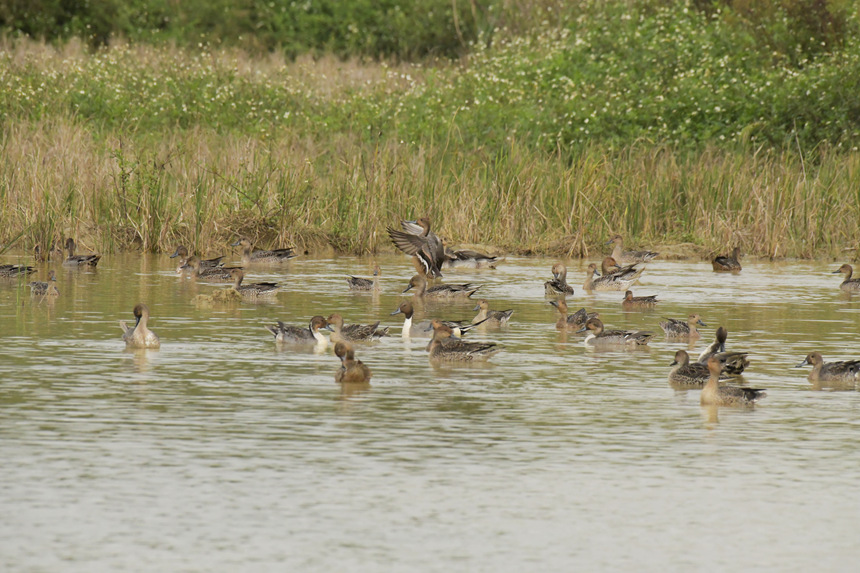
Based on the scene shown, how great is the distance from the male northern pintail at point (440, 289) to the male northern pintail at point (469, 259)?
10.2 feet

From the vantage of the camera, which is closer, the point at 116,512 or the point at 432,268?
the point at 116,512

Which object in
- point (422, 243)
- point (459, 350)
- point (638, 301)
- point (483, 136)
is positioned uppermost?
point (483, 136)

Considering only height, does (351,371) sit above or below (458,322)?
below

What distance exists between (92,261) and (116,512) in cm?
1397

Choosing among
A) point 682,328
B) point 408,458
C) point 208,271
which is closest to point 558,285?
point 682,328

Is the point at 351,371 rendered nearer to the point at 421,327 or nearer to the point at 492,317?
the point at 421,327

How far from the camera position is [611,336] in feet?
49.8

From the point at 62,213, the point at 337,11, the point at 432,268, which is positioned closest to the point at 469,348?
the point at 432,268

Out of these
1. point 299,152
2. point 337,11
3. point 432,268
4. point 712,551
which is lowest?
point 712,551

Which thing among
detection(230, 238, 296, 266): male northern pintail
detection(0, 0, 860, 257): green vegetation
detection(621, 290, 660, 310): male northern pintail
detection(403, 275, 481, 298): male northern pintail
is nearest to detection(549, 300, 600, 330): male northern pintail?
detection(621, 290, 660, 310): male northern pintail

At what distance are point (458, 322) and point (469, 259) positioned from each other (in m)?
6.96

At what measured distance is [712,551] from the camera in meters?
7.69

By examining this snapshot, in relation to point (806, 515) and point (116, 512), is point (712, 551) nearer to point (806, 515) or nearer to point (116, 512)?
point (806, 515)

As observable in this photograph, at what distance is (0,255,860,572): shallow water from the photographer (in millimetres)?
7648
